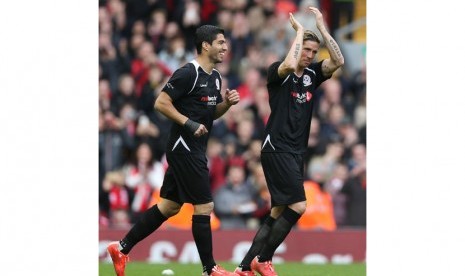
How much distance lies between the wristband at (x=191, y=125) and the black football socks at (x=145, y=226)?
Result: 1.07 m

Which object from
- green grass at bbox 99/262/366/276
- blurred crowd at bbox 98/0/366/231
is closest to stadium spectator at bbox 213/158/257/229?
blurred crowd at bbox 98/0/366/231

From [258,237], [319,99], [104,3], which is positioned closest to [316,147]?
[319,99]

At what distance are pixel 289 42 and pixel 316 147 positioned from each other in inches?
87.1

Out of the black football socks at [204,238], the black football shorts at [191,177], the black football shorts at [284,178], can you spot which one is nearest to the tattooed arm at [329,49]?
the black football shorts at [284,178]

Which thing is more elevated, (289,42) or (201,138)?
(289,42)

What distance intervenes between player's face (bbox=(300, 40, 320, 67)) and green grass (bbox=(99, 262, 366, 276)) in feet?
8.64

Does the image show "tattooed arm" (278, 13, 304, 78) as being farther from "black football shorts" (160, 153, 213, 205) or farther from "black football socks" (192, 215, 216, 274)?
"black football socks" (192, 215, 216, 274)

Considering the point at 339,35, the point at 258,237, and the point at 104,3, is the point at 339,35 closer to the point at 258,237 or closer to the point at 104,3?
the point at 104,3

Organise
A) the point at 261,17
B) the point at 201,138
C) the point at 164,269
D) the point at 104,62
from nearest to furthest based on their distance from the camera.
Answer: the point at 201,138, the point at 164,269, the point at 104,62, the point at 261,17

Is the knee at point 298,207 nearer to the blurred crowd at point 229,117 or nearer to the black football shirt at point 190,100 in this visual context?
the black football shirt at point 190,100

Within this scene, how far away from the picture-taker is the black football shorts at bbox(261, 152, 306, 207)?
11.3m

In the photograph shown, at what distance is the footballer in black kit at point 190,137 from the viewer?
11.0 m

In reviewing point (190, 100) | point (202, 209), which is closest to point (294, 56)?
point (190, 100)

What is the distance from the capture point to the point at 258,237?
1149 centimetres
